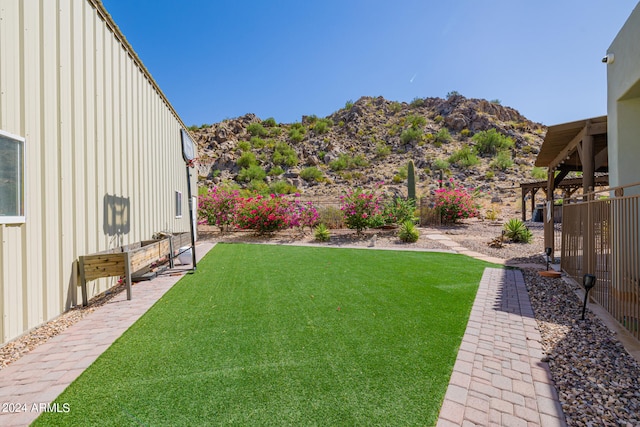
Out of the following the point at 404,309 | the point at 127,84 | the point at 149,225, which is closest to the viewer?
the point at 404,309

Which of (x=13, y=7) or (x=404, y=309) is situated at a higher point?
(x=13, y=7)

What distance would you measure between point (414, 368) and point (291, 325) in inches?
54.6

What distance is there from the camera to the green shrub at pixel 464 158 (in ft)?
92.9

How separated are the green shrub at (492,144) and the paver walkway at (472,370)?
3275 centimetres

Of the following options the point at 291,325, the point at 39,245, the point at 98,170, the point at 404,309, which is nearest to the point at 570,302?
the point at 404,309

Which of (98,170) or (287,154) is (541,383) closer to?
(98,170)

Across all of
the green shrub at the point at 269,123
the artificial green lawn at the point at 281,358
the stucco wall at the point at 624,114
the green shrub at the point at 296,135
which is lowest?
the artificial green lawn at the point at 281,358

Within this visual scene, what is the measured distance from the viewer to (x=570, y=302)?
3.87m

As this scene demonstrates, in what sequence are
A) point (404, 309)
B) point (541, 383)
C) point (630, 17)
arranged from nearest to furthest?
point (541, 383) → point (404, 309) → point (630, 17)

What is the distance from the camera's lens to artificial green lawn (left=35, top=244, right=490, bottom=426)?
5.65 feet

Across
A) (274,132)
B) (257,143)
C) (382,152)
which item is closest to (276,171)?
(257,143)

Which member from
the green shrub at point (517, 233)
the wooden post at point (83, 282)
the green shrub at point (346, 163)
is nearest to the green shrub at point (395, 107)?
the green shrub at point (346, 163)

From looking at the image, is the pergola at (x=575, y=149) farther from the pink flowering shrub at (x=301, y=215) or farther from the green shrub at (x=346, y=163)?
the green shrub at (x=346, y=163)

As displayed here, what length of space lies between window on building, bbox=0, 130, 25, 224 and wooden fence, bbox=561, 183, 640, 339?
6074 millimetres
